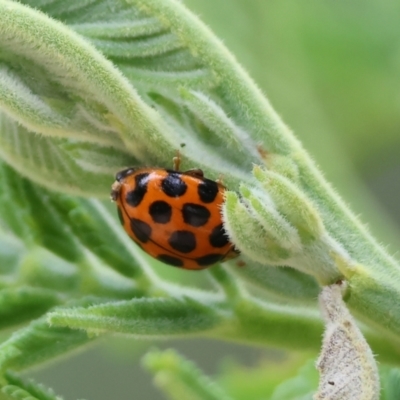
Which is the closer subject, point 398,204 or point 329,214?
point 329,214

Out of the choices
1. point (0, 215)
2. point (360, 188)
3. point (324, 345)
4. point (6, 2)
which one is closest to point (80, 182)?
point (0, 215)

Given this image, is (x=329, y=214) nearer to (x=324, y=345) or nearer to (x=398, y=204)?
(x=324, y=345)

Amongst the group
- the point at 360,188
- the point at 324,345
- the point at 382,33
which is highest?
the point at 382,33

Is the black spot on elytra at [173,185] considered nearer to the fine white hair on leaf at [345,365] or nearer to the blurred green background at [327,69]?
the fine white hair on leaf at [345,365]

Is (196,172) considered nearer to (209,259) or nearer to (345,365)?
(209,259)

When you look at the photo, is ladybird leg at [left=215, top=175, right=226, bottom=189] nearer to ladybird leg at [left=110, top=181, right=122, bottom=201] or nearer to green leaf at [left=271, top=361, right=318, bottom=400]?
ladybird leg at [left=110, top=181, right=122, bottom=201]

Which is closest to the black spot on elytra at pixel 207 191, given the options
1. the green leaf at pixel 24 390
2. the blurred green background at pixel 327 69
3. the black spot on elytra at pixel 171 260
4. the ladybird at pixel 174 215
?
the ladybird at pixel 174 215
